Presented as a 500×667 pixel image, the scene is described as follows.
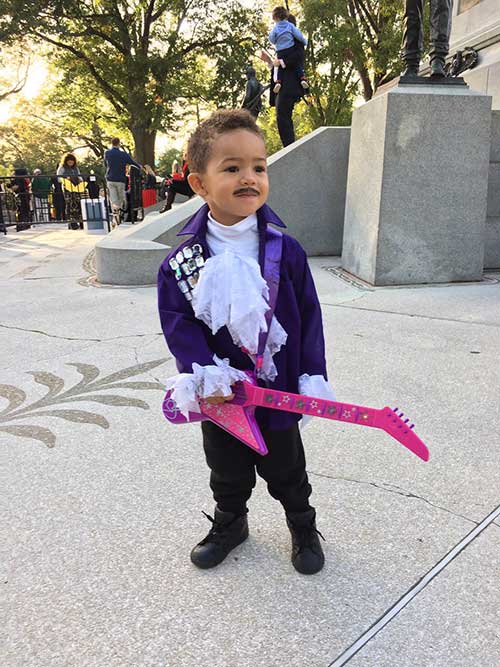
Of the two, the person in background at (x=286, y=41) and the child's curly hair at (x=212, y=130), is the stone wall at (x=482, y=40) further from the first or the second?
the child's curly hair at (x=212, y=130)

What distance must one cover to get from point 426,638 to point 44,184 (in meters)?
14.1

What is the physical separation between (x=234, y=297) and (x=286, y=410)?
358 mm

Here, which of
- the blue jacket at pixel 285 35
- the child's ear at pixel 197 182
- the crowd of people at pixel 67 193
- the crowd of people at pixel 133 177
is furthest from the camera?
the crowd of people at pixel 67 193

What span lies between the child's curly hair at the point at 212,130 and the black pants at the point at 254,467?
835 millimetres

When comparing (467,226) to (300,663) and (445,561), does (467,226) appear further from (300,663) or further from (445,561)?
(300,663)

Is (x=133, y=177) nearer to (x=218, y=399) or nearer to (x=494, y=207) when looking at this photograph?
(x=494, y=207)

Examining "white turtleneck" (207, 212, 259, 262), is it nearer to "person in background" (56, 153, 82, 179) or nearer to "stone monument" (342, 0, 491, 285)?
"stone monument" (342, 0, 491, 285)

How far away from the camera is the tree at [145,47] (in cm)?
1962

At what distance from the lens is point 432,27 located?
214 inches

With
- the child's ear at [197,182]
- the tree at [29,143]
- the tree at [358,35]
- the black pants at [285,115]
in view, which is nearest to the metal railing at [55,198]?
the black pants at [285,115]

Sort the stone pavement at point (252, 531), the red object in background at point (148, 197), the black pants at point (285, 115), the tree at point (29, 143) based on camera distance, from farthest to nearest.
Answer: the tree at point (29, 143) → the red object in background at point (148, 197) → the black pants at point (285, 115) → the stone pavement at point (252, 531)

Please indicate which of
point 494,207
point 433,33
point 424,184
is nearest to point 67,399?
point 424,184

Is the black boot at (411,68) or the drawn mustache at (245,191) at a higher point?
the black boot at (411,68)

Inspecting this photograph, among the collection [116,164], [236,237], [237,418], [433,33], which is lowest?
[237,418]
